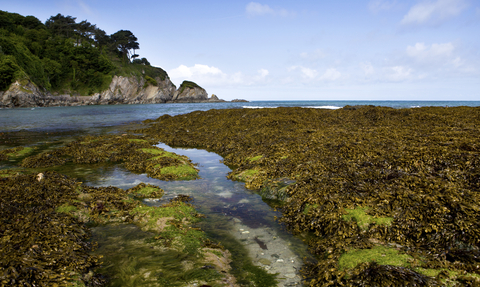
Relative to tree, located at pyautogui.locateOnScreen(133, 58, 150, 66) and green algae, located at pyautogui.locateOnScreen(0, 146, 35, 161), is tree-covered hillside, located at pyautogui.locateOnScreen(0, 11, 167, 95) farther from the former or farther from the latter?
green algae, located at pyautogui.locateOnScreen(0, 146, 35, 161)

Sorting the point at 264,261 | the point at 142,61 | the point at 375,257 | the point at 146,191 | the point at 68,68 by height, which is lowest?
the point at 264,261

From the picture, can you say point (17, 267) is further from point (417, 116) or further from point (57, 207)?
point (417, 116)

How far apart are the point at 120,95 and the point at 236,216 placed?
98.9 m

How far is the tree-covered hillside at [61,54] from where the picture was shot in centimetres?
6531

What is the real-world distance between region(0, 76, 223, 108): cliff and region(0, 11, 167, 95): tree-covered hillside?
95.9 inches

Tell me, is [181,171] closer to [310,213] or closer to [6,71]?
[310,213]

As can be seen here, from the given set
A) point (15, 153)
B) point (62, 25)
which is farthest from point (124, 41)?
point (15, 153)

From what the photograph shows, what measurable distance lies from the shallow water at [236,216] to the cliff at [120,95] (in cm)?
6978

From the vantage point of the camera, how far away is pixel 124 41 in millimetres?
101500

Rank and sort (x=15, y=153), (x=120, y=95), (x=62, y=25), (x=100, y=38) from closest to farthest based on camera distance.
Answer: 1. (x=15, y=153)
2. (x=120, y=95)
3. (x=62, y=25)
4. (x=100, y=38)

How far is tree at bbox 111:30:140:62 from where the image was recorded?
335ft

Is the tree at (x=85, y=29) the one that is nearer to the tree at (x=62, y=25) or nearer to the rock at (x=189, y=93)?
the tree at (x=62, y=25)

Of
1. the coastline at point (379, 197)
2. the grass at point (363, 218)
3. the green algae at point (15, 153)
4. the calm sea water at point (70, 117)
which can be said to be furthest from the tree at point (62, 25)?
the grass at point (363, 218)

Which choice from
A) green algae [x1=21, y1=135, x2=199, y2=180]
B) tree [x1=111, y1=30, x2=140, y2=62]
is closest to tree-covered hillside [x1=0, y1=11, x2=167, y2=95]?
tree [x1=111, y1=30, x2=140, y2=62]
